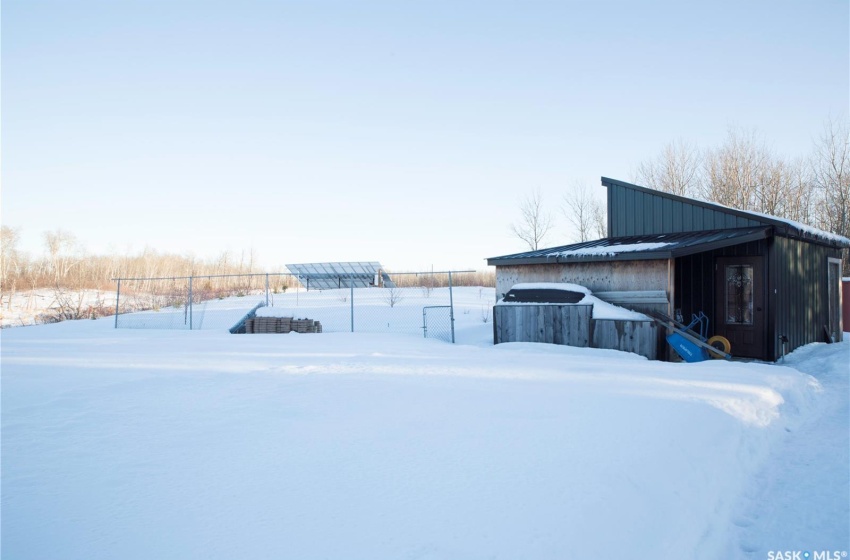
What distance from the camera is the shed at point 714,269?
1072 cm

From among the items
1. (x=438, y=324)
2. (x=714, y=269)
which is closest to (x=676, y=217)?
(x=714, y=269)

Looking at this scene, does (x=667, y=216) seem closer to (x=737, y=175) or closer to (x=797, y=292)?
(x=797, y=292)

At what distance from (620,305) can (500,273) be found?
322 cm

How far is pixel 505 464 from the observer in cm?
373

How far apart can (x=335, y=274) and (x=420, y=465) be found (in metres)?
33.7

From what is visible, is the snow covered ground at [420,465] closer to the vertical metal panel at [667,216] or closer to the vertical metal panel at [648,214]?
the vertical metal panel at [667,216]

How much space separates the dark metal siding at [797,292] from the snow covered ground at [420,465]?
4.01 meters

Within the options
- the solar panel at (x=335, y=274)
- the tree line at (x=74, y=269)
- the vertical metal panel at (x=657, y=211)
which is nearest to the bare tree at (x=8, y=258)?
the tree line at (x=74, y=269)

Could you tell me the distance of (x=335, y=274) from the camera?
1446 inches

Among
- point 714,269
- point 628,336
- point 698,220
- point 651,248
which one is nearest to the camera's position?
point 628,336

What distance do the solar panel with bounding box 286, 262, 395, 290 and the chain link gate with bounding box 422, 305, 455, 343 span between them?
638 inches

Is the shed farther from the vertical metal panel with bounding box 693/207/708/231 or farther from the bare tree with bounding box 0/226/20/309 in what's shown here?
the bare tree with bounding box 0/226/20/309

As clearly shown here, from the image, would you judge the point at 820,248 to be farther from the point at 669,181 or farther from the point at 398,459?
the point at 669,181

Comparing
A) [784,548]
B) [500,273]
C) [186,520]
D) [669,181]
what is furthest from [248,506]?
[669,181]
